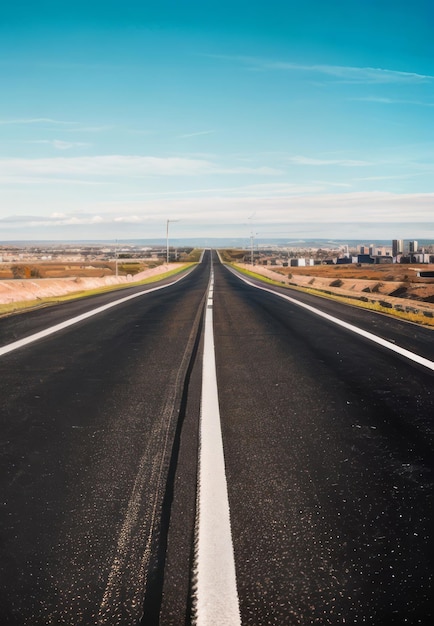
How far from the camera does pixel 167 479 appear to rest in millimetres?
3689

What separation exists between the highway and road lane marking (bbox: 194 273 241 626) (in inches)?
0.7

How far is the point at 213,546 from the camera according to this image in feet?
9.27

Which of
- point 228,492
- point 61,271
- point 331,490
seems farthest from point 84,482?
point 61,271

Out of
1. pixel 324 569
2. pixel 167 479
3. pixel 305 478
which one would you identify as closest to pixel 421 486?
pixel 305 478

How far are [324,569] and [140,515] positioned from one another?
114 centimetres

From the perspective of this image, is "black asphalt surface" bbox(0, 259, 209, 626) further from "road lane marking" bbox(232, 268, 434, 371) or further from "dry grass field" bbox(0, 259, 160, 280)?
"dry grass field" bbox(0, 259, 160, 280)

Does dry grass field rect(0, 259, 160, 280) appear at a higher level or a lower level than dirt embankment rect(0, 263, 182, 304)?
higher

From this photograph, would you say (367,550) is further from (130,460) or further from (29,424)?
(29,424)

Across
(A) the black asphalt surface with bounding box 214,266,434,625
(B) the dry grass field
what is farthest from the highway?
(B) the dry grass field

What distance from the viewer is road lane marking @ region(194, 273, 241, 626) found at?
232 centimetres

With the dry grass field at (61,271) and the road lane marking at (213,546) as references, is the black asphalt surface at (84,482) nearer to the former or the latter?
the road lane marking at (213,546)

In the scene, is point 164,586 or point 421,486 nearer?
point 164,586

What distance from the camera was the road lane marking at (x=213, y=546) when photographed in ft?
7.61

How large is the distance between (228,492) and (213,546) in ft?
2.19
